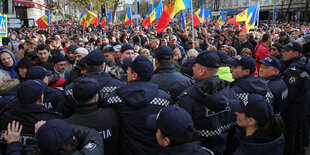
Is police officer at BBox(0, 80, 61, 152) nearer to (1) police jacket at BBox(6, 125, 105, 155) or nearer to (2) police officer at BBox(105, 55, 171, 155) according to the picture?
(1) police jacket at BBox(6, 125, 105, 155)

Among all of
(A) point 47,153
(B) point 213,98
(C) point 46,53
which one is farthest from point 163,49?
(C) point 46,53

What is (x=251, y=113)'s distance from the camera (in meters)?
2.27

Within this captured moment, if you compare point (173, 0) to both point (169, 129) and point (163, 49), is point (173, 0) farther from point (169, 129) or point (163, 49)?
point (169, 129)

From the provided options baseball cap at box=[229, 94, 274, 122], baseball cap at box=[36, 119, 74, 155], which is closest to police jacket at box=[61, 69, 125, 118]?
baseball cap at box=[36, 119, 74, 155]

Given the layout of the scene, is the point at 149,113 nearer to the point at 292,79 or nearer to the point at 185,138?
the point at 185,138

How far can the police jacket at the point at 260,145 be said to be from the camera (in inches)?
80.4

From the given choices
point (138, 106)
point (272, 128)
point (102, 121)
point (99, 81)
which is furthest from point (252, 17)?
point (102, 121)

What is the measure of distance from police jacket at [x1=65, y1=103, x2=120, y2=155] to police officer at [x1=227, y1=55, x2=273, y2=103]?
180 centimetres

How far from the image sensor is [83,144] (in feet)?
6.89

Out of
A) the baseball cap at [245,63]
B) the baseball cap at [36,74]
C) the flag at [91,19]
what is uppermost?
the flag at [91,19]

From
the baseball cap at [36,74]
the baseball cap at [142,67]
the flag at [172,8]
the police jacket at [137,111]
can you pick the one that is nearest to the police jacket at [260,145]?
the police jacket at [137,111]

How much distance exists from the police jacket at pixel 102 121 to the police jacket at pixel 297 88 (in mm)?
3236

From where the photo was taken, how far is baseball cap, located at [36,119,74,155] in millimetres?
1756

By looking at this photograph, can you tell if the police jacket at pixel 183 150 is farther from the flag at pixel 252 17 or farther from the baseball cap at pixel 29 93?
the flag at pixel 252 17
